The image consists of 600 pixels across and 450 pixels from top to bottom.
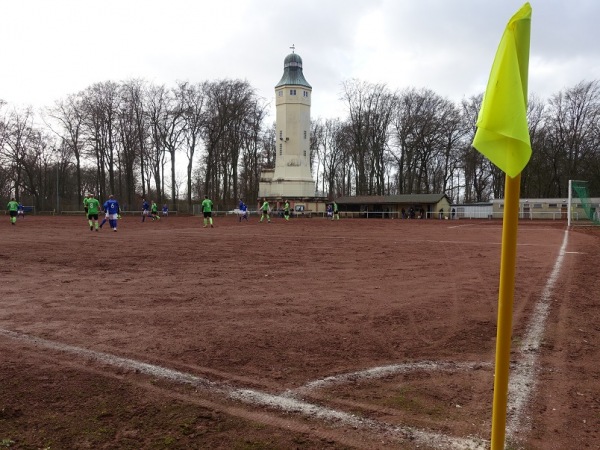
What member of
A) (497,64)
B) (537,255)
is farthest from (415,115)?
(497,64)

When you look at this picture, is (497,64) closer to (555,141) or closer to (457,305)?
(457,305)

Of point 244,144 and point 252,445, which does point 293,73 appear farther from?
point 252,445

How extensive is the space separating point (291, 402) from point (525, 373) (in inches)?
85.7

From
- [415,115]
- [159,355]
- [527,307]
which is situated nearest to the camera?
[159,355]

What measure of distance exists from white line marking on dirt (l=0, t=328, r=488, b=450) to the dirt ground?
0.6 inches

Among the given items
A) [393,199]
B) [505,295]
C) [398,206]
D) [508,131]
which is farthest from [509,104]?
[398,206]

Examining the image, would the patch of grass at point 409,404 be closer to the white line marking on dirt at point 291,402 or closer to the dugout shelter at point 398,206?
the white line marking on dirt at point 291,402

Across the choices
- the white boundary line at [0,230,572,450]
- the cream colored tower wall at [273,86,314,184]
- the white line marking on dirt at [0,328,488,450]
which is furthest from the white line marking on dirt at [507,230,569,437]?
the cream colored tower wall at [273,86,314,184]

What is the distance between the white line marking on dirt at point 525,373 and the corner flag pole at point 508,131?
1.24m

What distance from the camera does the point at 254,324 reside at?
5.59 metres

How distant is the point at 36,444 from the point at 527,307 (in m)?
6.09

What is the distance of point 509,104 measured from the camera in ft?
6.75

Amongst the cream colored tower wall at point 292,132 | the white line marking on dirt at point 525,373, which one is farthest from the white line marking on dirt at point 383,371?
the cream colored tower wall at point 292,132

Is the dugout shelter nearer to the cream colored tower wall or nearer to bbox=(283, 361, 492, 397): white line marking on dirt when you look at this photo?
the cream colored tower wall
